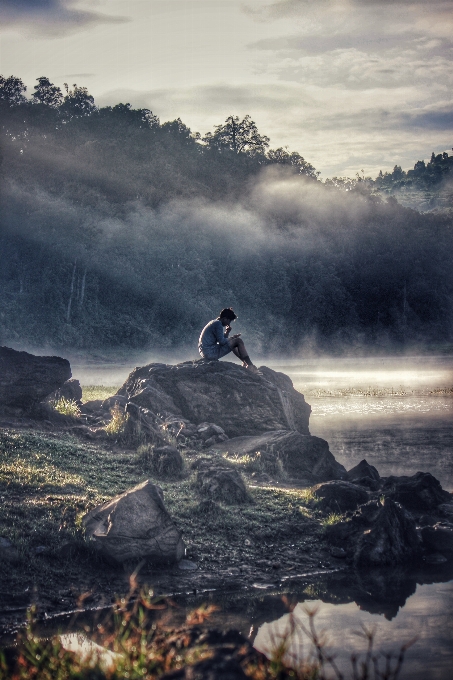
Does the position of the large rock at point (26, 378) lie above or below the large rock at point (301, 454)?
above

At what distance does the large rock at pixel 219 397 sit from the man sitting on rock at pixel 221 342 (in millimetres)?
275

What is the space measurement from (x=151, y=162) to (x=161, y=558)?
83204mm

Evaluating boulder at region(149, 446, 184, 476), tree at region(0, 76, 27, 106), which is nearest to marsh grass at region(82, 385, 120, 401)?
boulder at region(149, 446, 184, 476)

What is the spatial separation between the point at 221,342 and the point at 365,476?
5.75 m

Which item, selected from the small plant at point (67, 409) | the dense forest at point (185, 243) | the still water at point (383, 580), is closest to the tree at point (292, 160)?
the dense forest at point (185, 243)

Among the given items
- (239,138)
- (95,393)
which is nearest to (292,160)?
(239,138)

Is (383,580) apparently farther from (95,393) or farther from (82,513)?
(95,393)

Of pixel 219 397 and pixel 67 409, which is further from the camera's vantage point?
pixel 219 397

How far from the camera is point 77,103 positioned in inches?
3718

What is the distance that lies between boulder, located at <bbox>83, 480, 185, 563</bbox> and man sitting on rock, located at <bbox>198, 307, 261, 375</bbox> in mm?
9480

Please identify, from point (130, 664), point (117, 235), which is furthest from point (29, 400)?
point (117, 235)

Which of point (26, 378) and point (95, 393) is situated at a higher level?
point (26, 378)

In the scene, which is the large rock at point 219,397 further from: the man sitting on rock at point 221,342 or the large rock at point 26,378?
the large rock at point 26,378

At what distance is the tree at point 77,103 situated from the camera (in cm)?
9375
